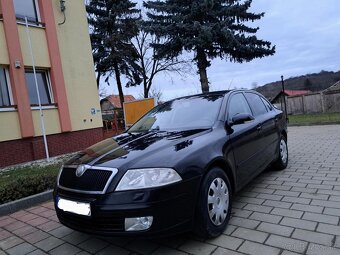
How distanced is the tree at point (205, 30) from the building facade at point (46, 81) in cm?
754

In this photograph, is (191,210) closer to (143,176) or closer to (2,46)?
(143,176)

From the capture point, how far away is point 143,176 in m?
2.62

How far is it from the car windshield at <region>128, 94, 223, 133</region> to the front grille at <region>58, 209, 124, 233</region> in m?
1.55

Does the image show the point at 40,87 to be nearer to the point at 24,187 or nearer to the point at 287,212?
the point at 24,187

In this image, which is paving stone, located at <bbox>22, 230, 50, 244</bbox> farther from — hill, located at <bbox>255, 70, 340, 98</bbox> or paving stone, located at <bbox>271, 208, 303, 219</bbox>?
hill, located at <bbox>255, 70, 340, 98</bbox>

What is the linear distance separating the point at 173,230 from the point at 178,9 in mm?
17646

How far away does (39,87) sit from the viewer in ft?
33.4

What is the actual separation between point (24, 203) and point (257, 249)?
12.0 feet

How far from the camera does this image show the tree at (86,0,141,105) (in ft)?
75.2

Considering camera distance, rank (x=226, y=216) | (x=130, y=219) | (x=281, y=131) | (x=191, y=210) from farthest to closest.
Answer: (x=281, y=131) → (x=226, y=216) → (x=191, y=210) → (x=130, y=219)

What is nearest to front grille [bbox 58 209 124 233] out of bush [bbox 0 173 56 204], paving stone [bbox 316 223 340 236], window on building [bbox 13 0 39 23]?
paving stone [bbox 316 223 340 236]

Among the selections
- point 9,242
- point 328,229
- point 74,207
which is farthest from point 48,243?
point 328,229

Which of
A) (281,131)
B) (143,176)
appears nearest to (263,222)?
(143,176)

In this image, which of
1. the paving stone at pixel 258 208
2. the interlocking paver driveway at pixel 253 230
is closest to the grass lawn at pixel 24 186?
the interlocking paver driveway at pixel 253 230
